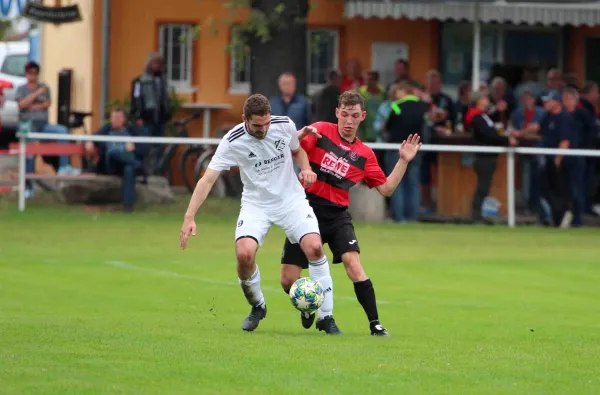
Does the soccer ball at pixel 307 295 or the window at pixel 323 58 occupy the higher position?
the window at pixel 323 58

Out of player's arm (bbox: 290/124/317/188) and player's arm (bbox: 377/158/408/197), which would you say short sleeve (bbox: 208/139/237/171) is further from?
player's arm (bbox: 377/158/408/197)

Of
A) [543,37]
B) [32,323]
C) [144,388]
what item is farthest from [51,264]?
[543,37]

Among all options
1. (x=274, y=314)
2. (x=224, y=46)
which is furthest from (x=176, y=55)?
(x=274, y=314)

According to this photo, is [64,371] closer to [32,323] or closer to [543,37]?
[32,323]

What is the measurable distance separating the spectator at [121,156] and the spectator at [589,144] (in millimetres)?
6926

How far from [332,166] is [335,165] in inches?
1.0

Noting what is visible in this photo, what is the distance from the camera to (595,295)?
15242 millimetres

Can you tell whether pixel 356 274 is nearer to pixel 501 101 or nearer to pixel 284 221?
pixel 284 221

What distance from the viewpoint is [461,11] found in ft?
90.3

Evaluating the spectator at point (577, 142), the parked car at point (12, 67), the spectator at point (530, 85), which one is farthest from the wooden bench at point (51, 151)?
the spectator at point (530, 85)

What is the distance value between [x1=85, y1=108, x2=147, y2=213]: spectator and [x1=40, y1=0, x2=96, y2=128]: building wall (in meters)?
5.36

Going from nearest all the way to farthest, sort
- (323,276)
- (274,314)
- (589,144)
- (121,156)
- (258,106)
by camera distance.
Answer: (258,106) < (323,276) < (274,314) < (121,156) < (589,144)

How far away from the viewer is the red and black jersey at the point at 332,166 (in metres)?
11.6

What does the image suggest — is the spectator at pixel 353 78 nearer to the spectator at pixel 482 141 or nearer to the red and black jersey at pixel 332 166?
the spectator at pixel 482 141
